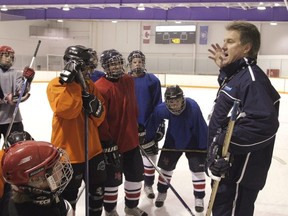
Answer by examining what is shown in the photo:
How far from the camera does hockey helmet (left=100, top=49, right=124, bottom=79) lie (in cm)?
228

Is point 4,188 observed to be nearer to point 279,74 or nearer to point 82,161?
point 82,161

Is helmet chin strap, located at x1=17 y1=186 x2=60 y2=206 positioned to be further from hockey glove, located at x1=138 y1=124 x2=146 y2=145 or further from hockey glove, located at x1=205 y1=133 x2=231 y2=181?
hockey glove, located at x1=138 y1=124 x2=146 y2=145

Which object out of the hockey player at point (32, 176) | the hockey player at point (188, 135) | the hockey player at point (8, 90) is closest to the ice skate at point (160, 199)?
the hockey player at point (188, 135)

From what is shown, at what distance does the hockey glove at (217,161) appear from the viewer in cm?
160

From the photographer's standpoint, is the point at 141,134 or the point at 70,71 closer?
the point at 70,71

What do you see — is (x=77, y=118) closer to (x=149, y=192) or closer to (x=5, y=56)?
(x=149, y=192)

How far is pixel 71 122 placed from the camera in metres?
2.00

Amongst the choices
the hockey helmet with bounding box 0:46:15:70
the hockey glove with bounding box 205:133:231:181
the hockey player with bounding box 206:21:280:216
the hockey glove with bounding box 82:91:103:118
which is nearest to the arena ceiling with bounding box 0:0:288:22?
the hockey helmet with bounding box 0:46:15:70

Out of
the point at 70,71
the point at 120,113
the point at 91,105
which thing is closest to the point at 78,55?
the point at 70,71

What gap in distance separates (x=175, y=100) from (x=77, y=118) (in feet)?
2.84

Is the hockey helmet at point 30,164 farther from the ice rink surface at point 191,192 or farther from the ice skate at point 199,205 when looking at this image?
the ice skate at point 199,205

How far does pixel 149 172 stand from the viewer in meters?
3.10

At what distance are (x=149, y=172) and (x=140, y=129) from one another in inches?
19.2

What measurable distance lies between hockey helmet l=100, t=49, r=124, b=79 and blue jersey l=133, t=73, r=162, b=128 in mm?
602
